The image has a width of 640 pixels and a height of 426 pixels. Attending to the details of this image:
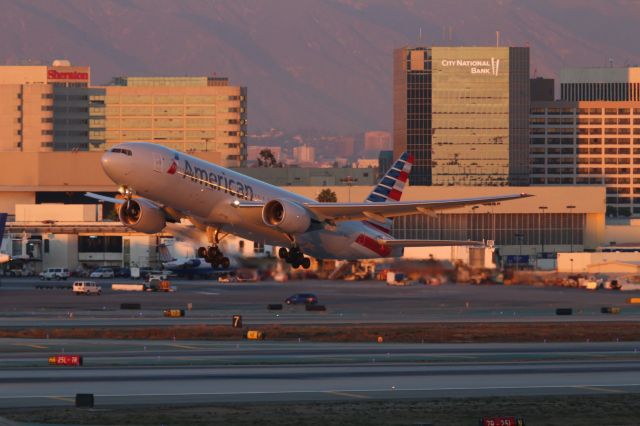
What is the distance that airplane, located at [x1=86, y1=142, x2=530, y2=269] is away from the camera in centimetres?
7762

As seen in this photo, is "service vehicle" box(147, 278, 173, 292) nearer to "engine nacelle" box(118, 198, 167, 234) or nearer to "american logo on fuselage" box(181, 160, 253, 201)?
"engine nacelle" box(118, 198, 167, 234)

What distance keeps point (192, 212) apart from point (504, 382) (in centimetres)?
2061

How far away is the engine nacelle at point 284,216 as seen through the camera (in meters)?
81.2

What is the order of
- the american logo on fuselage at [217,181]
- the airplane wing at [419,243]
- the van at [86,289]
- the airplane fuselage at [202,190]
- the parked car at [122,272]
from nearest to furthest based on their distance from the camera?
1. the airplane fuselage at [202,190]
2. the american logo on fuselage at [217,181]
3. the airplane wing at [419,243]
4. the van at [86,289]
5. the parked car at [122,272]

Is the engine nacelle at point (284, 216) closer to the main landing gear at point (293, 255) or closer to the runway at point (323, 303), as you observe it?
the main landing gear at point (293, 255)

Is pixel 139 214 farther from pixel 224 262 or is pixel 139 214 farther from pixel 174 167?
pixel 224 262

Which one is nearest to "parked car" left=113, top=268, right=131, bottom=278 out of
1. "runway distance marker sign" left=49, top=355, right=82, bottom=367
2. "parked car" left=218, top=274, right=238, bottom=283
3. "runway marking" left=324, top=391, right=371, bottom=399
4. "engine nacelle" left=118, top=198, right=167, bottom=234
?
"parked car" left=218, top=274, right=238, bottom=283

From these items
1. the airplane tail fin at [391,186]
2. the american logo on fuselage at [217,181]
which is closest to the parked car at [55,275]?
the airplane tail fin at [391,186]

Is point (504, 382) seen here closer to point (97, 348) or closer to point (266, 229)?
point (266, 229)

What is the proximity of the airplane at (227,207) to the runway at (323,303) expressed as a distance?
27.4 meters

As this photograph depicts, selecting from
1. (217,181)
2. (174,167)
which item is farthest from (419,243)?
(174,167)

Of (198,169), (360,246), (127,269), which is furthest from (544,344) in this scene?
(127,269)

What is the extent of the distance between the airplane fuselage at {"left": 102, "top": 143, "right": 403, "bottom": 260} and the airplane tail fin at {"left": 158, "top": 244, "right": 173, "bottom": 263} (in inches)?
3630

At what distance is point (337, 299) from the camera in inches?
5502
